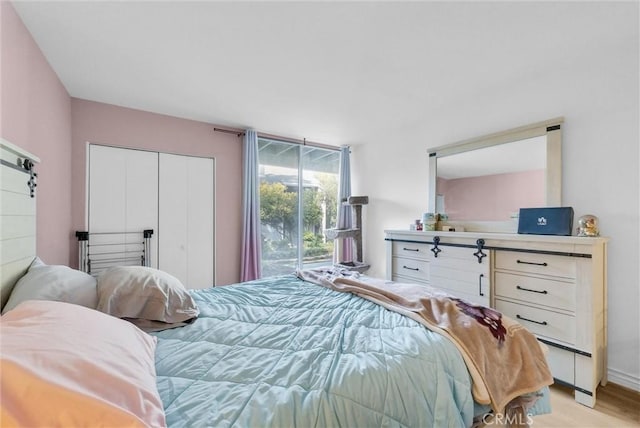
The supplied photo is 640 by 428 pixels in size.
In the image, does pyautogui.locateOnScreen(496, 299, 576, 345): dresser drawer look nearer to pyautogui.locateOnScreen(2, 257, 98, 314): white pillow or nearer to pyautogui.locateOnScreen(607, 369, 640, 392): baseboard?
pyautogui.locateOnScreen(607, 369, 640, 392): baseboard

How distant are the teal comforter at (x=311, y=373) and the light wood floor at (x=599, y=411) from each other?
1.14 meters

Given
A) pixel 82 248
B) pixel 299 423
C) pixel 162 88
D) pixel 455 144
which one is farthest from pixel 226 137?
pixel 299 423

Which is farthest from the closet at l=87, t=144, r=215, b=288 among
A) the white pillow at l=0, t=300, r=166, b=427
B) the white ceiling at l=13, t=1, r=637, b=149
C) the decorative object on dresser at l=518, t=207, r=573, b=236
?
the decorative object on dresser at l=518, t=207, r=573, b=236

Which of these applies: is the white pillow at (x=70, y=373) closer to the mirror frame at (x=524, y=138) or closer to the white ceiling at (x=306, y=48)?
the white ceiling at (x=306, y=48)

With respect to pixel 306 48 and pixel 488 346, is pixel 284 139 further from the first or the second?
pixel 488 346

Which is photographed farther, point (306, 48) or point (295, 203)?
point (295, 203)

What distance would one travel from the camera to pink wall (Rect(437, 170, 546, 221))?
238 cm

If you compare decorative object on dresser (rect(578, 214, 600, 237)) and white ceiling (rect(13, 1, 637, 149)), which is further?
decorative object on dresser (rect(578, 214, 600, 237))

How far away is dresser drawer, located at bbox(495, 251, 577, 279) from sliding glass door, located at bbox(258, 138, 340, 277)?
102 inches

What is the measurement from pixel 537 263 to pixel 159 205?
12.1ft

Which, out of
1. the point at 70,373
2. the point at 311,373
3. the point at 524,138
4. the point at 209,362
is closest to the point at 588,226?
the point at 524,138

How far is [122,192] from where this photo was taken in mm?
2957

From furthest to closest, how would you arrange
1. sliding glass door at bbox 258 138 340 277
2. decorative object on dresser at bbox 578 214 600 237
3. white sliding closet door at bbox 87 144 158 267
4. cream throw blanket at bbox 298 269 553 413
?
sliding glass door at bbox 258 138 340 277, white sliding closet door at bbox 87 144 158 267, decorative object on dresser at bbox 578 214 600 237, cream throw blanket at bbox 298 269 553 413

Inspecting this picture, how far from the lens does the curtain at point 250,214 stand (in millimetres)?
3580
